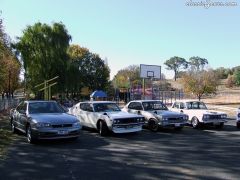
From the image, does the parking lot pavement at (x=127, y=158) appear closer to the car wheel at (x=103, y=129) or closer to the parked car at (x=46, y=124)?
the parked car at (x=46, y=124)

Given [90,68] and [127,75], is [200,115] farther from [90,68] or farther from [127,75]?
[127,75]

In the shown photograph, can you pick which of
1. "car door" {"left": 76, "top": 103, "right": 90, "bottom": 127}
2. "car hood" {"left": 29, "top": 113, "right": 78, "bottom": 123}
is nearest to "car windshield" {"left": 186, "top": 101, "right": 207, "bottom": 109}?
"car door" {"left": 76, "top": 103, "right": 90, "bottom": 127}

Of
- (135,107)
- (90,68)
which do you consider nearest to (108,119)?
(135,107)

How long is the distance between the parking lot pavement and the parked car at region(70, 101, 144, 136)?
55cm

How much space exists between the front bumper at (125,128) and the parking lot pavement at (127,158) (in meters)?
0.33

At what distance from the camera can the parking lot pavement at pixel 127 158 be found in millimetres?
8219

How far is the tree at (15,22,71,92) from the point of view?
50.7 meters

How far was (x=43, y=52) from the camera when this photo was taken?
168 feet

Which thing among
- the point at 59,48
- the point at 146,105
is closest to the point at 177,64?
the point at 59,48

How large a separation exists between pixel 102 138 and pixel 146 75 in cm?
2571

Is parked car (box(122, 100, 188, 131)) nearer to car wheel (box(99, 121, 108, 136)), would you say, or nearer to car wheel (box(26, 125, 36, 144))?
car wheel (box(99, 121, 108, 136))

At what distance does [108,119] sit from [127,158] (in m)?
5.07

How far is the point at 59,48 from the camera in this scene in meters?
51.5

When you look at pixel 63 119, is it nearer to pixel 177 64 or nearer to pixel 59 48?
pixel 59 48
